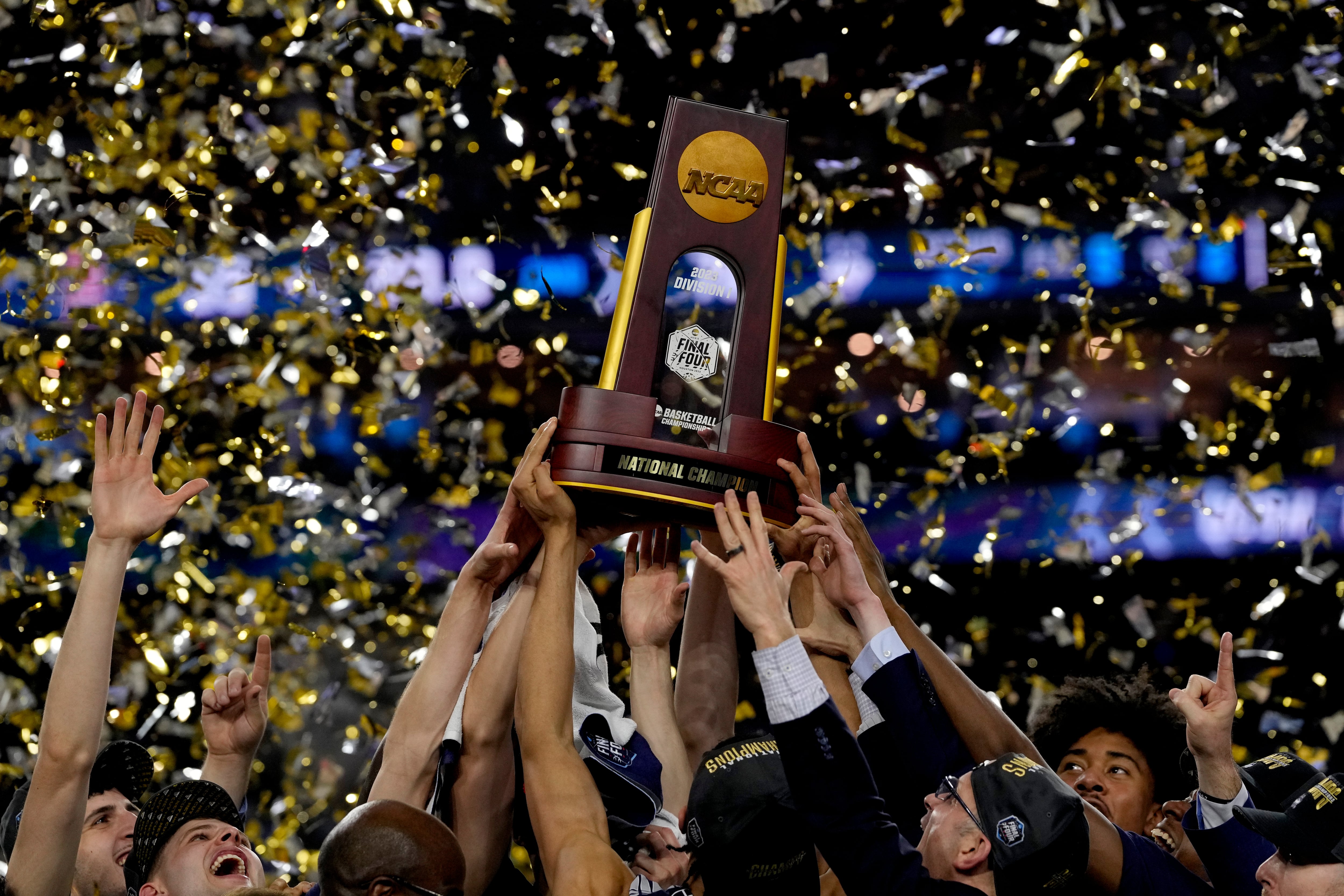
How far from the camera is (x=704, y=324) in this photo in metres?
2.07

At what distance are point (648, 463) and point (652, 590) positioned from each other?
1.80ft

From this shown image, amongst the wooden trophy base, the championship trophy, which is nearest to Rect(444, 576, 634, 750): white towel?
the wooden trophy base

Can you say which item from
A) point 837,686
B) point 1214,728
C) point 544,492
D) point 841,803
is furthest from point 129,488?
point 1214,728

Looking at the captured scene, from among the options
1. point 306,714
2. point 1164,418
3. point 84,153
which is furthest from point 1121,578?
point 84,153

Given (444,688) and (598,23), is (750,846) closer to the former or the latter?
(444,688)

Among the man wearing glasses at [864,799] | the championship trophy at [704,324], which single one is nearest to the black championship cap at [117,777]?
the championship trophy at [704,324]

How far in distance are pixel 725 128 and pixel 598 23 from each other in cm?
248

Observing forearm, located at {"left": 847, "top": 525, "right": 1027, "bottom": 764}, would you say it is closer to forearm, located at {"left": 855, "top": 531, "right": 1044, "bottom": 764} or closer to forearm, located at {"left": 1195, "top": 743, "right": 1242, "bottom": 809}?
forearm, located at {"left": 855, "top": 531, "right": 1044, "bottom": 764}

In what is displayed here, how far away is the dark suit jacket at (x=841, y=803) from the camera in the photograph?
169 cm

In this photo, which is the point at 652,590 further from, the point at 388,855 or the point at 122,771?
the point at 122,771

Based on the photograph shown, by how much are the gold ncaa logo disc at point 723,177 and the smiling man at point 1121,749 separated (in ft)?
4.39

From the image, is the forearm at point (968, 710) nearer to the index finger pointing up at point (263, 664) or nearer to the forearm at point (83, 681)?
the index finger pointing up at point (263, 664)

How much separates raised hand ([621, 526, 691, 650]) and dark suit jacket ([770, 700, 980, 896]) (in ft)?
2.13

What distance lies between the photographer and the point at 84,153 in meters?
4.21
